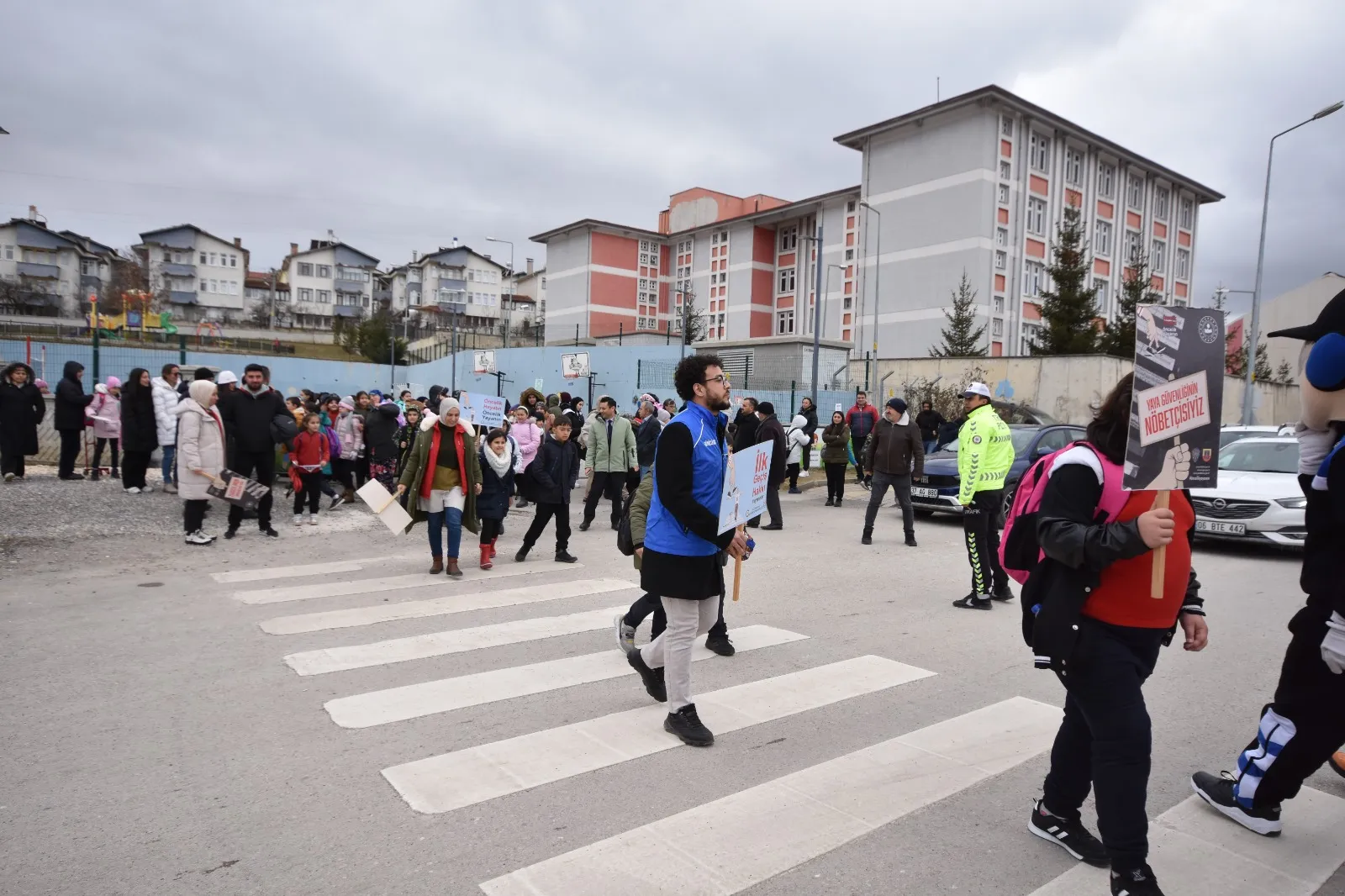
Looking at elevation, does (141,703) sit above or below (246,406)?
below

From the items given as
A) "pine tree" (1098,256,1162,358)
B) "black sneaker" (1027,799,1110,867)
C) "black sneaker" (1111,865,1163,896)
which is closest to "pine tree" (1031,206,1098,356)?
"pine tree" (1098,256,1162,358)

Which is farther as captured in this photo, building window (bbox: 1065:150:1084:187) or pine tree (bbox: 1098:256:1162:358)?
building window (bbox: 1065:150:1084:187)

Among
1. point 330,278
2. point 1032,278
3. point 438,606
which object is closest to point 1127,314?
point 1032,278

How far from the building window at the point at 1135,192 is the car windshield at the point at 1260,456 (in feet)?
165

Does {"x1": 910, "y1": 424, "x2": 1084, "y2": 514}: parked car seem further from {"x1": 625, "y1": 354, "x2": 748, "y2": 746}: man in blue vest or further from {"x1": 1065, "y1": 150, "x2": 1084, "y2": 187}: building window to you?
{"x1": 1065, "y1": 150, "x2": 1084, "y2": 187}: building window

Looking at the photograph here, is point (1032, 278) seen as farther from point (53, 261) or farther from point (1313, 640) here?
point (53, 261)

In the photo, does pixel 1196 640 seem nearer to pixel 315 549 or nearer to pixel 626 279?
pixel 315 549

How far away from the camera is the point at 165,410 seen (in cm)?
1291

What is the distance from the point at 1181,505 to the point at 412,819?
10.7 feet

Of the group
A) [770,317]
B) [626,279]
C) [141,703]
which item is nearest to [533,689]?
[141,703]

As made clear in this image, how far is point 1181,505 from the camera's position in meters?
3.11

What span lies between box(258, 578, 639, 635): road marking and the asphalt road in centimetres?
7

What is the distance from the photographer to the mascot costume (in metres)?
3.14

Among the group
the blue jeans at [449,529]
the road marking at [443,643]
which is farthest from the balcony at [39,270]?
the road marking at [443,643]
